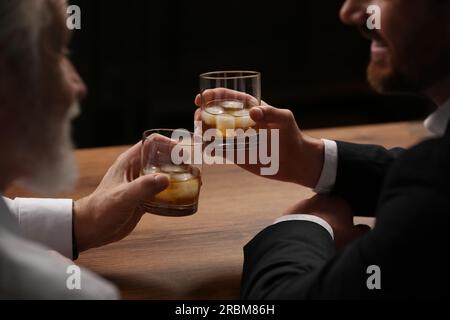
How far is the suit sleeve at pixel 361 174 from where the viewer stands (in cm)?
152

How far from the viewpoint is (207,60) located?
4.29 m

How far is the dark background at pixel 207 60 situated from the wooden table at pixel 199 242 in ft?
6.74

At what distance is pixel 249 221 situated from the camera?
155 centimetres

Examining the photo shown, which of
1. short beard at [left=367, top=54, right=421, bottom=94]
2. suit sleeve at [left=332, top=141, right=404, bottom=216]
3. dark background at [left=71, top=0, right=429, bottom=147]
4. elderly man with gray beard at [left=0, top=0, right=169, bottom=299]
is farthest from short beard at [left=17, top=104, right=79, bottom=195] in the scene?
dark background at [left=71, top=0, right=429, bottom=147]

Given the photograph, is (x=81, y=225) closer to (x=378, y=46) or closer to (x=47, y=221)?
(x=47, y=221)

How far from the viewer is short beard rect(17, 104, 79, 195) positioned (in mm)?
1074

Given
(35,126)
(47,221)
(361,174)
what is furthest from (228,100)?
(35,126)

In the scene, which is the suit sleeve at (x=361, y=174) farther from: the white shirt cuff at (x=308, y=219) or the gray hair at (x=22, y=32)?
the gray hair at (x=22, y=32)

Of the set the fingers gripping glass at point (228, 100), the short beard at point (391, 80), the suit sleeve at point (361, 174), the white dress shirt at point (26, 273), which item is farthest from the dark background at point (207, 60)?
the white dress shirt at point (26, 273)

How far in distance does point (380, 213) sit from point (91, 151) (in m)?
1.17

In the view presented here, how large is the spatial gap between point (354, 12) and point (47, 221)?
0.68 meters

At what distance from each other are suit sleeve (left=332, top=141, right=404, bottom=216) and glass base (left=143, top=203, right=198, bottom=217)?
29cm

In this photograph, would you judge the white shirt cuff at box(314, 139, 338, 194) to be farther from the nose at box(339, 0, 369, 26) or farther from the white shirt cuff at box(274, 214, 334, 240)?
the nose at box(339, 0, 369, 26)

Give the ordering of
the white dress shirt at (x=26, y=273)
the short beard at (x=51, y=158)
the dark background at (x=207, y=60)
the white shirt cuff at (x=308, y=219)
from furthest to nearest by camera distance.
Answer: the dark background at (x=207, y=60), the white shirt cuff at (x=308, y=219), the short beard at (x=51, y=158), the white dress shirt at (x=26, y=273)
